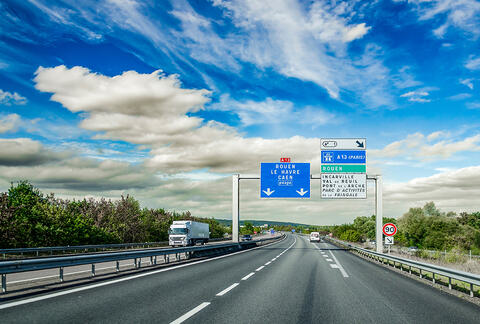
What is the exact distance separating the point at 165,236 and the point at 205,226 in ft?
60.1

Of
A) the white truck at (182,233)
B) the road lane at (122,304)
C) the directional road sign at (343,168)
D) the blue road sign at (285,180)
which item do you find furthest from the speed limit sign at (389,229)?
the white truck at (182,233)

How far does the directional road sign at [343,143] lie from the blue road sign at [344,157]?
401 millimetres

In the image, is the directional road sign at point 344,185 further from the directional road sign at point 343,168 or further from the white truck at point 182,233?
the white truck at point 182,233

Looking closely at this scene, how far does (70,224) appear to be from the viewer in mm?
40594

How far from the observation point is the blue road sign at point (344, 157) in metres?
30.3

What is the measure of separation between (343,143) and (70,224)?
28168 mm

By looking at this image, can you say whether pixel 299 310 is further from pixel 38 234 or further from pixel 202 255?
pixel 38 234

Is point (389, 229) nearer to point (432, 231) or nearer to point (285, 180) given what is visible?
point (285, 180)

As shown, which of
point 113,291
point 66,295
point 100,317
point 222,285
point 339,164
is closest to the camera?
point 100,317

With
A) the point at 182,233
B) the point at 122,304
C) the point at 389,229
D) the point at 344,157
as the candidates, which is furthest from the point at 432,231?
the point at 122,304

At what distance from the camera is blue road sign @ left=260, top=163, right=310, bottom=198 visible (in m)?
32.1

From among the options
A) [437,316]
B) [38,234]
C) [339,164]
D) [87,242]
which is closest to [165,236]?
[87,242]

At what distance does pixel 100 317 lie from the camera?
6484mm

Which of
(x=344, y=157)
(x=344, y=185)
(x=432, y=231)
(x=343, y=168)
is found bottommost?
(x=432, y=231)
